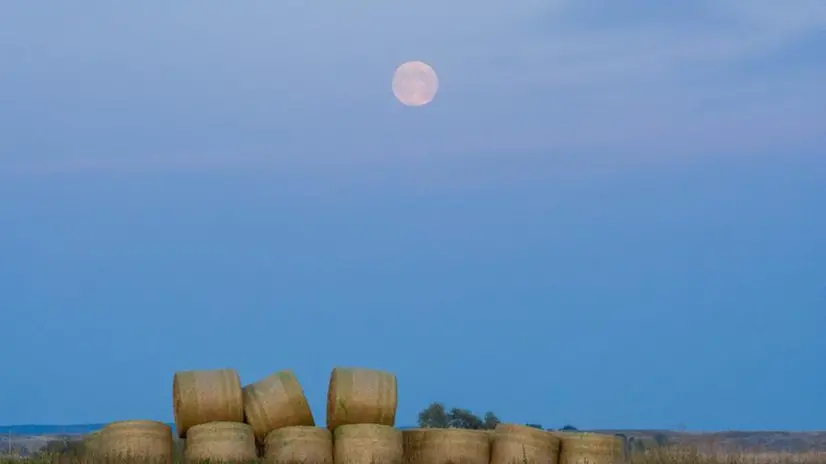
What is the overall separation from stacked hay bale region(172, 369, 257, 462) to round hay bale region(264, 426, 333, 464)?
0.96 feet

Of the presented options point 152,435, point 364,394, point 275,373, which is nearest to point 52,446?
point 152,435

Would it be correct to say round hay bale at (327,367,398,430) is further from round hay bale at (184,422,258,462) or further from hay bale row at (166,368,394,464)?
round hay bale at (184,422,258,462)

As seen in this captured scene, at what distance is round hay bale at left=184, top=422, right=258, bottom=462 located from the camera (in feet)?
49.0

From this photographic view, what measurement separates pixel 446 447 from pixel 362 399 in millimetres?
1144

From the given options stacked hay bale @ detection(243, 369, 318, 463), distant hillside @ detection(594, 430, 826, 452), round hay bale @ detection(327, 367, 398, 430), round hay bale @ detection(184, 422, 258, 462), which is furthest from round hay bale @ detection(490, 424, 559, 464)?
distant hillside @ detection(594, 430, 826, 452)

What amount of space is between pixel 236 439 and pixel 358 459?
56.0 inches

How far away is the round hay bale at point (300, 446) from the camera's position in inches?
585

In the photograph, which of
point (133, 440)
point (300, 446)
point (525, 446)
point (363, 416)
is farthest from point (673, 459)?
point (133, 440)

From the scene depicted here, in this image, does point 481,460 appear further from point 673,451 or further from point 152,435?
point 152,435

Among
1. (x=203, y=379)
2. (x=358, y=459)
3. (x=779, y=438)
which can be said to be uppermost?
(x=779, y=438)

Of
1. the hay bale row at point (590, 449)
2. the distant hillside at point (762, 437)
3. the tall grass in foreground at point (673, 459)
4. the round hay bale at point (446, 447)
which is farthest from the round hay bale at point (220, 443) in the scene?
the distant hillside at point (762, 437)

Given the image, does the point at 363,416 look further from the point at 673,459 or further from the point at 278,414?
the point at 673,459

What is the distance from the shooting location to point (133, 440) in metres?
15.2

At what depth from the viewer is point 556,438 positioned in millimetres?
15477
